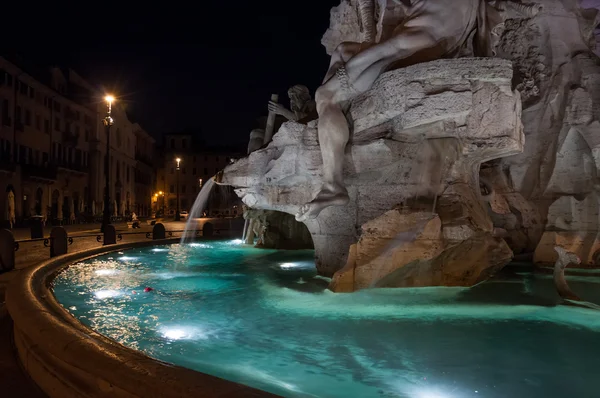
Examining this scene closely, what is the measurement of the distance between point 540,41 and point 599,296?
255 inches

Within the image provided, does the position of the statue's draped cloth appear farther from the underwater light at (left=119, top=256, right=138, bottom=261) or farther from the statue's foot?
the underwater light at (left=119, top=256, right=138, bottom=261)

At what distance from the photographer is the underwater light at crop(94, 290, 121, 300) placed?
21.7 ft

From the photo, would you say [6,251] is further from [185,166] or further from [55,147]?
[185,166]

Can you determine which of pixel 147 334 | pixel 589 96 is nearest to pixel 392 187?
pixel 147 334

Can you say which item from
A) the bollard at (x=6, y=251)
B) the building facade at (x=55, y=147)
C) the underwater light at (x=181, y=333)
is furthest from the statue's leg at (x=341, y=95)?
the building facade at (x=55, y=147)

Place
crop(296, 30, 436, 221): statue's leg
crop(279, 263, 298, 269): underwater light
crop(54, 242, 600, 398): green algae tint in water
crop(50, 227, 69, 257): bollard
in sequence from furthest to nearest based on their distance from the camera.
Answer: crop(50, 227, 69, 257): bollard
crop(279, 263, 298, 269): underwater light
crop(296, 30, 436, 221): statue's leg
crop(54, 242, 600, 398): green algae tint in water

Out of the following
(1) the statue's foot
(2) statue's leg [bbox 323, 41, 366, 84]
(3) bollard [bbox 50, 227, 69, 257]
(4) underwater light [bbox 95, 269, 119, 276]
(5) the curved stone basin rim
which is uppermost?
(2) statue's leg [bbox 323, 41, 366, 84]

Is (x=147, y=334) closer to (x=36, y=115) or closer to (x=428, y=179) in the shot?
(x=428, y=179)

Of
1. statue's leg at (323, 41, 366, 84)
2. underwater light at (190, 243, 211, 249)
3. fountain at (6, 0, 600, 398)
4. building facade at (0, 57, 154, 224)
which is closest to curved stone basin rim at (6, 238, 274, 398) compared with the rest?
fountain at (6, 0, 600, 398)

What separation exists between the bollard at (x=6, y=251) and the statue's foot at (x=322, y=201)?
19.3 ft

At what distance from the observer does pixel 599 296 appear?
6.77m

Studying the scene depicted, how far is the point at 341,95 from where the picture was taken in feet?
22.9

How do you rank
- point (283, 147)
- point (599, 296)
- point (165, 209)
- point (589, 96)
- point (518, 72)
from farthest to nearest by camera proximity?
1. point (165, 209)
2. point (518, 72)
3. point (589, 96)
4. point (283, 147)
5. point (599, 296)

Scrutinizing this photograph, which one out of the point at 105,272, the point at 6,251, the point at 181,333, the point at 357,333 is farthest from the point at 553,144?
the point at 6,251
